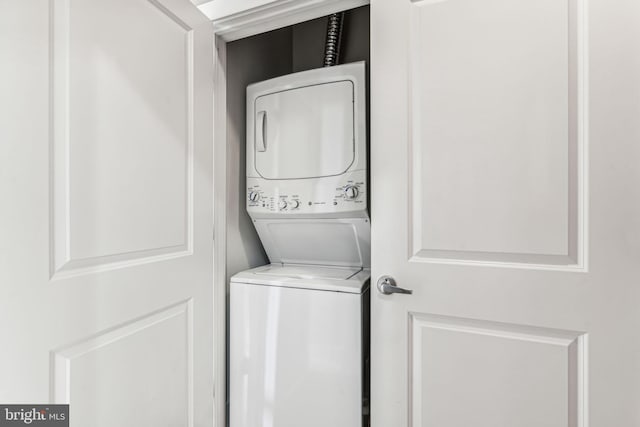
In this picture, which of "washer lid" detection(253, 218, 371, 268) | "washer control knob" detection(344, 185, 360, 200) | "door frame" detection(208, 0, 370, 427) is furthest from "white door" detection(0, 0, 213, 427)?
"washer control knob" detection(344, 185, 360, 200)

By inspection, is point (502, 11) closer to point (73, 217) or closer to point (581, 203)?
point (581, 203)

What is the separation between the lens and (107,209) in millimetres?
943

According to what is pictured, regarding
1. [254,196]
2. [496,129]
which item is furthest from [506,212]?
[254,196]

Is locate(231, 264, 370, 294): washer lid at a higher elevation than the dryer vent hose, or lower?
lower

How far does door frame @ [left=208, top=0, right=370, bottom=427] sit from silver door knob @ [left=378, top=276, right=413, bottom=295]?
0.72m

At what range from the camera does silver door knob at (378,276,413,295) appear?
1096 millimetres

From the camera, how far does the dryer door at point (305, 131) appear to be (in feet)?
4.75

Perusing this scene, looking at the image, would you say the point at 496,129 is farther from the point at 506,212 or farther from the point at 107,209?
the point at 107,209

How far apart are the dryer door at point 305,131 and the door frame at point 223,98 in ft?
0.65

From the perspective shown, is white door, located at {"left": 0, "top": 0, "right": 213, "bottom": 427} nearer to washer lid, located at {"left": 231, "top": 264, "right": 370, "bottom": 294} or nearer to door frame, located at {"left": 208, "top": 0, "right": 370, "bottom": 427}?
door frame, located at {"left": 208, "top": 0, "right": 370, "bottom": 427}

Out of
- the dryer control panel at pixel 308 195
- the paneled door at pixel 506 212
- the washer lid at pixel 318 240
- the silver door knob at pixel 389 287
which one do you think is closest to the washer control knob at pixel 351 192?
the dryer control panel at pixel 308 195

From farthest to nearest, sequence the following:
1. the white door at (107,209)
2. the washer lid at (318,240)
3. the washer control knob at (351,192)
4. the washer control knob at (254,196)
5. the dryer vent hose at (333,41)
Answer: the dryer vent hose at (333,41), the washer control knob at (254,196), the washer lid at (318,240), the washer control knob at (351,192), the white door at (107,209)

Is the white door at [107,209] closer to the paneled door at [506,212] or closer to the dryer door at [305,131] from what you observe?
the dryer door at [305,131]

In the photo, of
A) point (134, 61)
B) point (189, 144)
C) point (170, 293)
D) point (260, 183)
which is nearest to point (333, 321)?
point (170, 293)
